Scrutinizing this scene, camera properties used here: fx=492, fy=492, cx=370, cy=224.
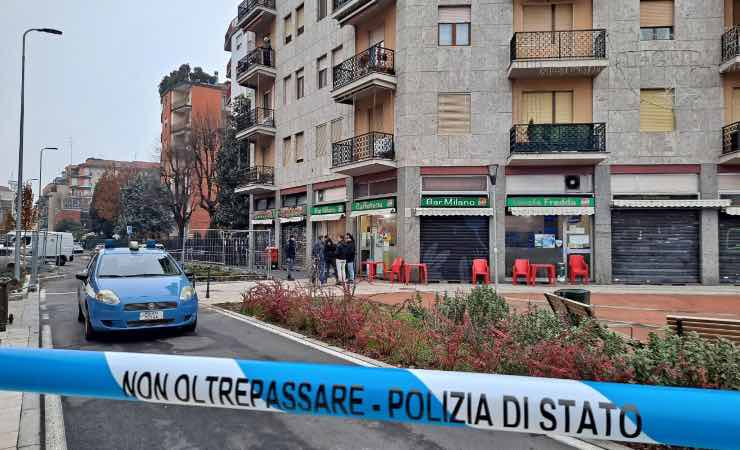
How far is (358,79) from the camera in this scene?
21.2 meters

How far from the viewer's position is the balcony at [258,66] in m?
29.4

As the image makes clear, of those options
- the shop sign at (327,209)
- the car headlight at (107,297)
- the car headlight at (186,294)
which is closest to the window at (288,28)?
the shop sign at (327,209)

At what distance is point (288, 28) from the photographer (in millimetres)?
29297

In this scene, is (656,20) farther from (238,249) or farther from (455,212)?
(238,249)

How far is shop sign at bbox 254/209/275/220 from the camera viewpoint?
2925 cm

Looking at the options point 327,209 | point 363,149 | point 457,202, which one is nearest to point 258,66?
point 327,209

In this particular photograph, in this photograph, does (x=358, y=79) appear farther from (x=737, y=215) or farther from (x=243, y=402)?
(x=243, y=402)

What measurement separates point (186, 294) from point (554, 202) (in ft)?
49.4

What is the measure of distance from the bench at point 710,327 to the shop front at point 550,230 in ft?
44.4

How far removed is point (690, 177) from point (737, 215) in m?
2.18

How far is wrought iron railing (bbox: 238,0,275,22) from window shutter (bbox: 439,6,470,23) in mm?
14109

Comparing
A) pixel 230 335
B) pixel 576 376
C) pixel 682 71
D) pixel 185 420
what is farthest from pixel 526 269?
pixel 185 420

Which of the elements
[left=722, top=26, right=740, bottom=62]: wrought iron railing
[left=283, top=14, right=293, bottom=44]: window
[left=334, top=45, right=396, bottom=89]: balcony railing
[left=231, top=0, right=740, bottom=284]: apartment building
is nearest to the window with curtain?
[left=283, top=14, right=293, bottom=44]: window

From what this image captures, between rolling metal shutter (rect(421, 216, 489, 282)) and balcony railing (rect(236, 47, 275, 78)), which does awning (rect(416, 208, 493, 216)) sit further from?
balcony railing (rect(236, 47, 275, 78))
